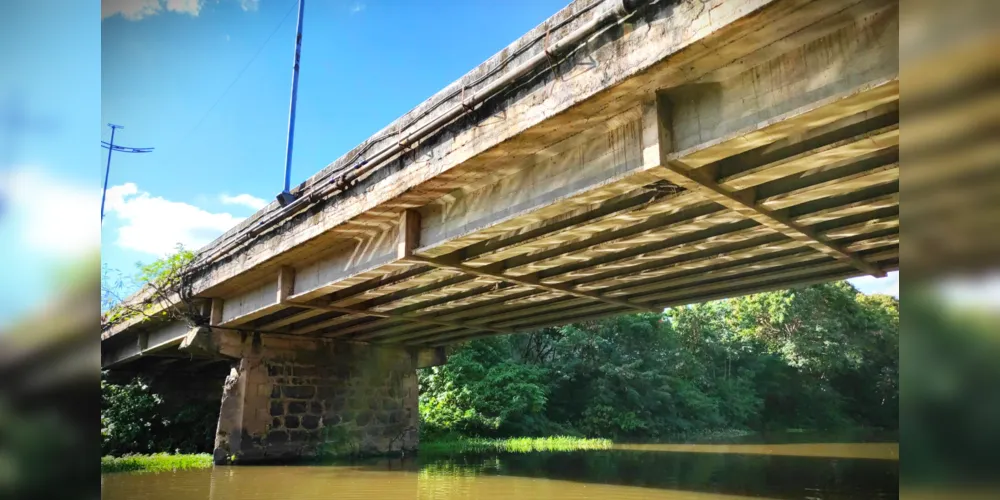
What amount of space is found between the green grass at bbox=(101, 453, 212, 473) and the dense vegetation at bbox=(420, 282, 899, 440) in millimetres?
7571

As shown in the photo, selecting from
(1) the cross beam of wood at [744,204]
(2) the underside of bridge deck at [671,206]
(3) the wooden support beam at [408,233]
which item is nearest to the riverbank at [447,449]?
(2) the underside of bridge deck at [671,206]

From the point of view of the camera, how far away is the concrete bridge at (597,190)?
4.13m

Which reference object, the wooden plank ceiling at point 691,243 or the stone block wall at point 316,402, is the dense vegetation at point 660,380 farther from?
the wooden plank ceiling at point 691,243

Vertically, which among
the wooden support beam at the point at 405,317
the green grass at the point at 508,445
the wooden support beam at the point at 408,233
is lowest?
the green grass at the point at 508,445

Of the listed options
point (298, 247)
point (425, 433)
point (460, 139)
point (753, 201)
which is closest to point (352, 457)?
point (425, 433)

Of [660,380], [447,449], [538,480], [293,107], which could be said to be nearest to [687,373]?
[660,380]

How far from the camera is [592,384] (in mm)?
23641

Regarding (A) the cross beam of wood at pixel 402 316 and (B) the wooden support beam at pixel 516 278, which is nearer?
(B) the wooden support beam at pixel 516 278

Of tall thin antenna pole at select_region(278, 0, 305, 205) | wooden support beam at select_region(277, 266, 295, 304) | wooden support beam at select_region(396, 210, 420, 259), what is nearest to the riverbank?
wooden support beam at select_region(277, 266, 295, 304)

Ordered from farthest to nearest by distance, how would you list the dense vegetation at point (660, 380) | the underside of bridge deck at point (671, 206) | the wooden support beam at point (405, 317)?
the dense vegetation at point (660, 380) < the wooden support beam at point (405, 317) < the underside of bridge deck at point (671, 206)

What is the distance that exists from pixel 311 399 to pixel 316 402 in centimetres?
14

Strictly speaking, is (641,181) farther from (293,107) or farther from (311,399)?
(311,399)

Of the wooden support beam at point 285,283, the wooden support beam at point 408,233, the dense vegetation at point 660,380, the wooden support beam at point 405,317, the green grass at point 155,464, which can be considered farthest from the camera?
the dense vegetation at point 660,380

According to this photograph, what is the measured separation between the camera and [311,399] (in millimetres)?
13500
